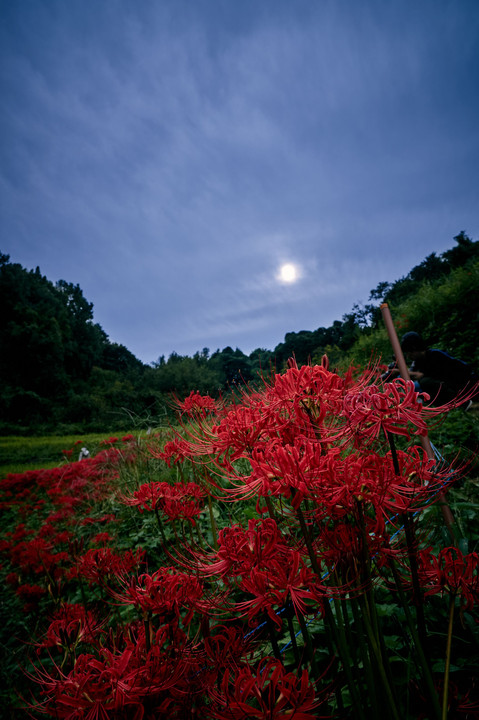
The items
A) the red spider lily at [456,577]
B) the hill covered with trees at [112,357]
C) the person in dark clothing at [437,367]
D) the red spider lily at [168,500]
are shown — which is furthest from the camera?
the hill covered with trees at [112,357]

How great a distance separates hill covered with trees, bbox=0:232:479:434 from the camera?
8.64 metres

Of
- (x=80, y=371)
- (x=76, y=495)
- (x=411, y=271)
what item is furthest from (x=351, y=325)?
(x=80, y=371)

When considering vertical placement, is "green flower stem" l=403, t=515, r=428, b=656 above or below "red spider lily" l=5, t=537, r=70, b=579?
above

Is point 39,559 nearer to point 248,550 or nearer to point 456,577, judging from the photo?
point 248,550

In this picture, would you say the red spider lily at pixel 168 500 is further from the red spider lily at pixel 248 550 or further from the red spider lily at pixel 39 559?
the red spider lily at pixel 39 559

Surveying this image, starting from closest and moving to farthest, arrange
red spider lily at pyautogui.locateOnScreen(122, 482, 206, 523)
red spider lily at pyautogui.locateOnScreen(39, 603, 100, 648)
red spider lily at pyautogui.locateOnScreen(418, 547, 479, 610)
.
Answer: red spider lily at pyautogui.locateOnScreen(418, 547, 479, 610) < red spider lily at pyautogui.locateOnScreen(39, 603, 100, 648) < red spider lily at pyautogui.locateOnScreen(122, 482, 206, 523)

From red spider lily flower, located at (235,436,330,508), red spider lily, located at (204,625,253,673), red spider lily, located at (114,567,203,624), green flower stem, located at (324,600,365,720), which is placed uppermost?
red spider lily flower, located at (235,436,330,508)

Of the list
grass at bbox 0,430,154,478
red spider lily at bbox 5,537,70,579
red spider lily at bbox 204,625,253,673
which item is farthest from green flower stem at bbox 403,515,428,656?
grass at bbox 0,430,154,478

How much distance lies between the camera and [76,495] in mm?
4871

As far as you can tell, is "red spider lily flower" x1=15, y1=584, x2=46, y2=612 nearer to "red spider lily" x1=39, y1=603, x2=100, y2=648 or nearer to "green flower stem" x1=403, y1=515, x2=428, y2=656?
"red spider lily" x1=39, y1=603, x2=100, y2=648

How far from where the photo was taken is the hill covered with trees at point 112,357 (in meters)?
8.64

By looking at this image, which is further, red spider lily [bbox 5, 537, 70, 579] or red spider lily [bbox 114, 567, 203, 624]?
red spider lily [bbox 5, 537, 70, 579]

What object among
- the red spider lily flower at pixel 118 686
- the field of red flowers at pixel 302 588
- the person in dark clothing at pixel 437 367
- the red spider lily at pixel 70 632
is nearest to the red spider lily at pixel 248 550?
the field of red flowers at pixel 302 588

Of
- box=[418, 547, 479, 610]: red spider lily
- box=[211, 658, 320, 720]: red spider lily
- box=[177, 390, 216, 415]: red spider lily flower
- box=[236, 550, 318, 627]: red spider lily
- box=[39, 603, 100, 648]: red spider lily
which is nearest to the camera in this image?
box=[211, 658, 320, 720]: red spider lily
